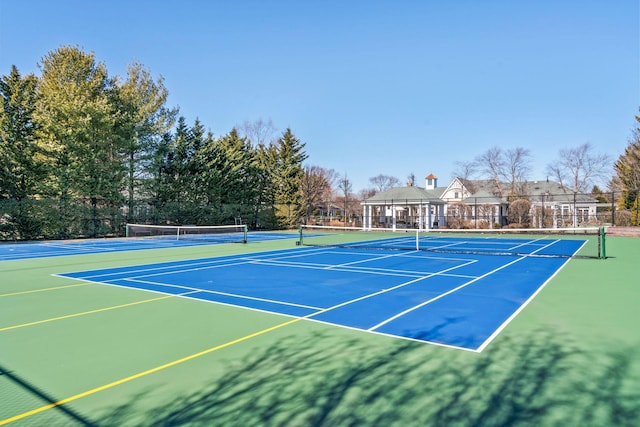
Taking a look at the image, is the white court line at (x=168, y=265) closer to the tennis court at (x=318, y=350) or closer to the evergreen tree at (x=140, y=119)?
the tennis court at (x=318, y=350)

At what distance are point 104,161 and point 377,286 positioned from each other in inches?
1032

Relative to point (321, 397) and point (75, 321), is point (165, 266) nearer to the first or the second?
point (75, 321)

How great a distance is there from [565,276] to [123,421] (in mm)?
10188

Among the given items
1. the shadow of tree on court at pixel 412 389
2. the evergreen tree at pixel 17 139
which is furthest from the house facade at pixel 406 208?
the shadow of tree on court at pixel 412 389

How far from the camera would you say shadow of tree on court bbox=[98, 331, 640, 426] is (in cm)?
322

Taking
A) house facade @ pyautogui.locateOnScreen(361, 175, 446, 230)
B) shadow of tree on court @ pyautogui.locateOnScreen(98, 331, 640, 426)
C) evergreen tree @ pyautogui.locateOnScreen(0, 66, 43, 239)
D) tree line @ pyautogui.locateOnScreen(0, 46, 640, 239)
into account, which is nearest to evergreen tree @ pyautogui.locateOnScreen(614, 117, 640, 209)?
tree line @ pyautogui.locateOnScreen(0, 46, 640, 239)

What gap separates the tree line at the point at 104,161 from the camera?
26.1 m

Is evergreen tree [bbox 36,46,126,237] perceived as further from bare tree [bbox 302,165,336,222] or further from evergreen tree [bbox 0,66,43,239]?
bare tree [bbox 302,165,336,222]

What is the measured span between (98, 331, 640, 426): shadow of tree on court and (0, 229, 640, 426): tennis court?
18 millimetres

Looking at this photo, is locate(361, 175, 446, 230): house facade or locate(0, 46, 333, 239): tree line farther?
locate(361, 175, 446, 230): house facade

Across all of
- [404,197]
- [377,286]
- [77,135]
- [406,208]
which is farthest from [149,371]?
[406,208]

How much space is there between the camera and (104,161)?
2911cm

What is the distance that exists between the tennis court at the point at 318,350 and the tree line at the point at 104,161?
60.9ft

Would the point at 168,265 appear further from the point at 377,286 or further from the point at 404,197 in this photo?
the point at 404,197
